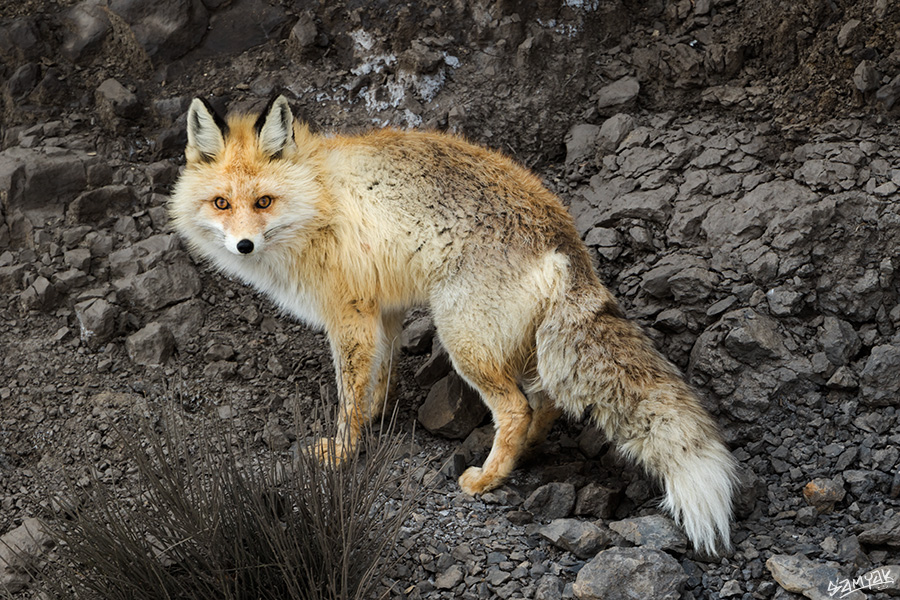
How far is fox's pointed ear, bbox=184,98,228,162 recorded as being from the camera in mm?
4641

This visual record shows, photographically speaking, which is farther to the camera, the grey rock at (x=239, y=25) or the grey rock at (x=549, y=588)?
the grey rock at (x=239, y=25)

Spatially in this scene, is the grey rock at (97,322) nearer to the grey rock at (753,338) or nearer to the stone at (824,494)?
the grey rock at (753,338)

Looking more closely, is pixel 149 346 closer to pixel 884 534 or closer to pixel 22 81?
pixel 22 81

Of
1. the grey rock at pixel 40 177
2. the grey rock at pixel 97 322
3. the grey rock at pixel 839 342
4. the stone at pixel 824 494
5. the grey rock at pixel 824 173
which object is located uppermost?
the grey rock at pixel 824 173

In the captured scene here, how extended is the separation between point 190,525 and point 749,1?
528cm

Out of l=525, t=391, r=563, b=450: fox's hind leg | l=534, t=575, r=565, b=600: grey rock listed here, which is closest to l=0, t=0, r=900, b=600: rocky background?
l=534, t=575, r=565, b=600: grey rock

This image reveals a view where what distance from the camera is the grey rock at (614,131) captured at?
6199 millimetres

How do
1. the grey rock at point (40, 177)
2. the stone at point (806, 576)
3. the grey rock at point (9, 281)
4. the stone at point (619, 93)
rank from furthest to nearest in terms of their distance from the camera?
1. the stone at point (619, 93)
2. the grey rock at point (40, 177)
3. the grey rock at point (9, 281)
4. the stone at point (806, 576)

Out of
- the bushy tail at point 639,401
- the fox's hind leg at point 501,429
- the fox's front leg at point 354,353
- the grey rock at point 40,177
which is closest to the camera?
the bushy tail at point 639,401

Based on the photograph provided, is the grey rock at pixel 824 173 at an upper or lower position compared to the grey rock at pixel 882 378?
upper

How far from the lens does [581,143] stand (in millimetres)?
6367

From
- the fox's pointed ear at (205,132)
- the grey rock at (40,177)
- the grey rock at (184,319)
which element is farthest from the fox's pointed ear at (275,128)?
the grey rock at (40,177)

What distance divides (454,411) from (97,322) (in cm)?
264

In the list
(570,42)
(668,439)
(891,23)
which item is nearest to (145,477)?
(668,439)
